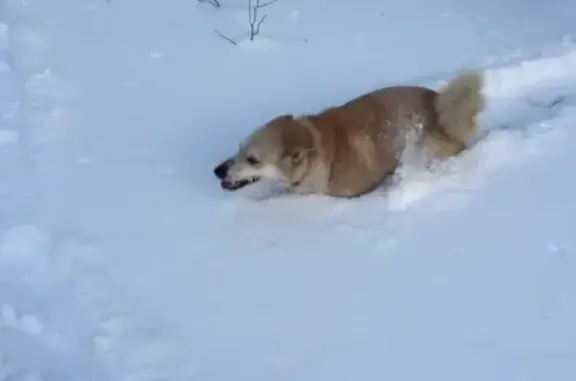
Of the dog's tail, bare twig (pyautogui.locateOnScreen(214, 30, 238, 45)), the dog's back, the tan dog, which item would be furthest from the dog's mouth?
bare twig (pyautogui.locateOnScreen(214, 30, 238, 45))

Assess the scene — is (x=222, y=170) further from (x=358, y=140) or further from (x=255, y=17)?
(x=255, y=17)

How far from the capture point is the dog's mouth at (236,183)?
364 cm

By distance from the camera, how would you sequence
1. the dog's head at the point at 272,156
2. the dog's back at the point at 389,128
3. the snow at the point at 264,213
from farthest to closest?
the dog's back at the point at 389,128, the dog's head at the point at 272,156, the snow at the point at 264,213

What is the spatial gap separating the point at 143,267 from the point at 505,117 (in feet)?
6.10

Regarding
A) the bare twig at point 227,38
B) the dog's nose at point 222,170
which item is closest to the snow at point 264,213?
the bare twig at point 227,38

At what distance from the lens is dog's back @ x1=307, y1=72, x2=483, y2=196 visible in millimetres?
3693

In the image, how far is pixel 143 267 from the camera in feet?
11.0

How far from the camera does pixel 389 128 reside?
3738 mm

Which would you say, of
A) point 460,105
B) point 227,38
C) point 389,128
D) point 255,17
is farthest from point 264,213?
point 255,17

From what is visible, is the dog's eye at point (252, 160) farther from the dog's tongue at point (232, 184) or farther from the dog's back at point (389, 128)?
the dog's back at point (389, 128)

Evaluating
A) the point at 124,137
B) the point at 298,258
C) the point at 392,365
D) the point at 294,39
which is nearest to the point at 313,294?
the point at 298,258

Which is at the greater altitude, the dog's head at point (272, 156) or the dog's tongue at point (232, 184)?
the dog's head at point (272, 156)

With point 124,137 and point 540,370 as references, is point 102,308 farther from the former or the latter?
point 540,370

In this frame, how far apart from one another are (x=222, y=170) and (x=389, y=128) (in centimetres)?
69
